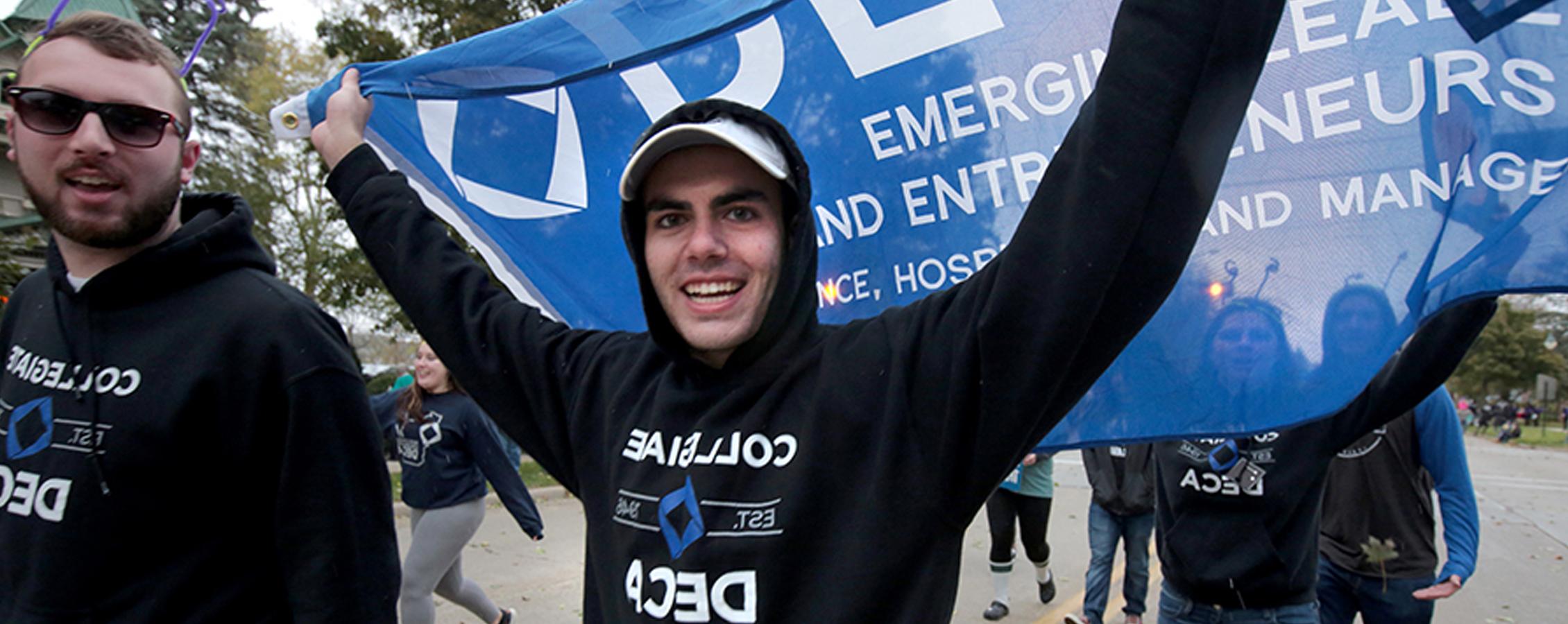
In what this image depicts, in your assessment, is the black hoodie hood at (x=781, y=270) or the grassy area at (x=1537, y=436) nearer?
the black hoodie hood at (x=781, y=270)

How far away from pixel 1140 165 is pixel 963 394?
407 mm

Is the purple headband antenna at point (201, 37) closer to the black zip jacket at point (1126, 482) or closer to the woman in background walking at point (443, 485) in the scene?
the woman in background walking at point (443, 485)

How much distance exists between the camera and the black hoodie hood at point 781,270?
1674 millimetres

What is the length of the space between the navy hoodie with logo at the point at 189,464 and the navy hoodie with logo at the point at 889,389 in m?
0.54

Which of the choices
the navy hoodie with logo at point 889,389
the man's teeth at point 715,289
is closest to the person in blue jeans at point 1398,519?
the navy hoodie with logo at point 889,389

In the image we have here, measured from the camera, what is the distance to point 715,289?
169cm

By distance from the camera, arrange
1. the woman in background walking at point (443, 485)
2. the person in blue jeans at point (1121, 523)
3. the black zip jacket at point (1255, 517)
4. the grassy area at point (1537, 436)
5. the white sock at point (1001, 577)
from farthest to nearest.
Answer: the grassy area at point (1537, 436)
the white sock at point (1001, 577)
the person in blue jeans at point (1121, 523)
the woman in background walking at point (443, 485)
the black zip jacket at point (1255, 517)

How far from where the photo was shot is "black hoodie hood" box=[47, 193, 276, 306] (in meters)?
2.12

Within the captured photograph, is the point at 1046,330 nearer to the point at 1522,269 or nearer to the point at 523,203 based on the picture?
the point at 1522,269

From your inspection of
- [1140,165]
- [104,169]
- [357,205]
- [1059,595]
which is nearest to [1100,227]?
[1140,165]

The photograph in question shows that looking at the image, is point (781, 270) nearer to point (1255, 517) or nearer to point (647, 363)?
point (647, 363)

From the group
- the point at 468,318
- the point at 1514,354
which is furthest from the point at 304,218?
the point at 1514,354

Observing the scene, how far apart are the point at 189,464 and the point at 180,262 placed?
1.54ft

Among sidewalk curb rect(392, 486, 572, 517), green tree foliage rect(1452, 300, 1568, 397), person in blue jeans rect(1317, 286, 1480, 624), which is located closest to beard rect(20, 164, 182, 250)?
person in blue jeans rect(1317, 286, 1480, 624)
